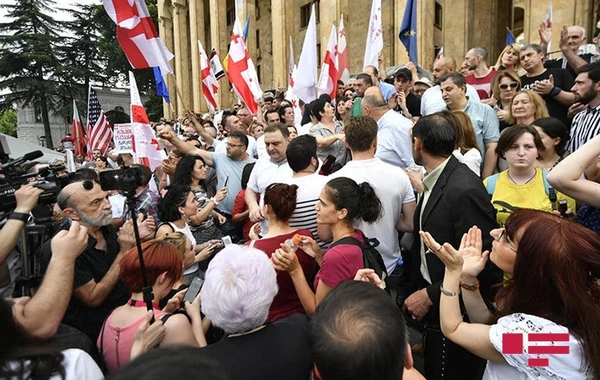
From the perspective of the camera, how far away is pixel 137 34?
4941 millimetres

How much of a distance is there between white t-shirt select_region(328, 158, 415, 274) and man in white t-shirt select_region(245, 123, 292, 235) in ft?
3.95

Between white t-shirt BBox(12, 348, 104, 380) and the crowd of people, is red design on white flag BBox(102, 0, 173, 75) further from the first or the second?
white t-shirt BBox(12, 348, 104, 380)

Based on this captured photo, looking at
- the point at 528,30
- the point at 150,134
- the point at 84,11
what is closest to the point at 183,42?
the point at 84,11

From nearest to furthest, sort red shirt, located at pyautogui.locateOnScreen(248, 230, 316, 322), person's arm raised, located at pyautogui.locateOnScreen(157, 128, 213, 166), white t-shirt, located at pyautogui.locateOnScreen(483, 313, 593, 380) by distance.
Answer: white t-shirt, located at pyautogui.locateOnScreen(483, 313, 593, 380) < red shirt, located at pyautogui.locateOnScreen(248, 230, 316, 322) < person's arm raised, located at pyautogui.locateOnScreen(157, 128, 213, 166)

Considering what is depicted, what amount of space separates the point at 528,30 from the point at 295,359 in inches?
584

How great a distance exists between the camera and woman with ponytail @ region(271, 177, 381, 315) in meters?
2.37

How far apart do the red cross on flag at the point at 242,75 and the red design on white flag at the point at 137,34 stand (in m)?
2.66

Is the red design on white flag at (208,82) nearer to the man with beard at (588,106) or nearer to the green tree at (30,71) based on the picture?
the man with beard at (588,106)

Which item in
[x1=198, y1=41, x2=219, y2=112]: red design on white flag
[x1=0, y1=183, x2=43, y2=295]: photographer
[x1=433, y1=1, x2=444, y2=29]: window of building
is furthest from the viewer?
[x1=433, y1=1, x2=444, y2=29]: window of building

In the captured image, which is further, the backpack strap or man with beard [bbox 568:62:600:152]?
man with beard [bbox 568:62:600:152]

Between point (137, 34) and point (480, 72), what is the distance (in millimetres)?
5464

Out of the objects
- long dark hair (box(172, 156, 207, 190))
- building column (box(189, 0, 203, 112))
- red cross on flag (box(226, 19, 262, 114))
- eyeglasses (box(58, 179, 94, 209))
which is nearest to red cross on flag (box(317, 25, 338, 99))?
red cross on flag (box(226, 19, 262, 114))

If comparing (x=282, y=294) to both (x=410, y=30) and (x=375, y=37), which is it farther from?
(x=410, y=30)

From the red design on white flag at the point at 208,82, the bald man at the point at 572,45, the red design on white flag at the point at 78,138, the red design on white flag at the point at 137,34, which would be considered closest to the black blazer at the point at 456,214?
the red design on white flag at the point at 137,34
